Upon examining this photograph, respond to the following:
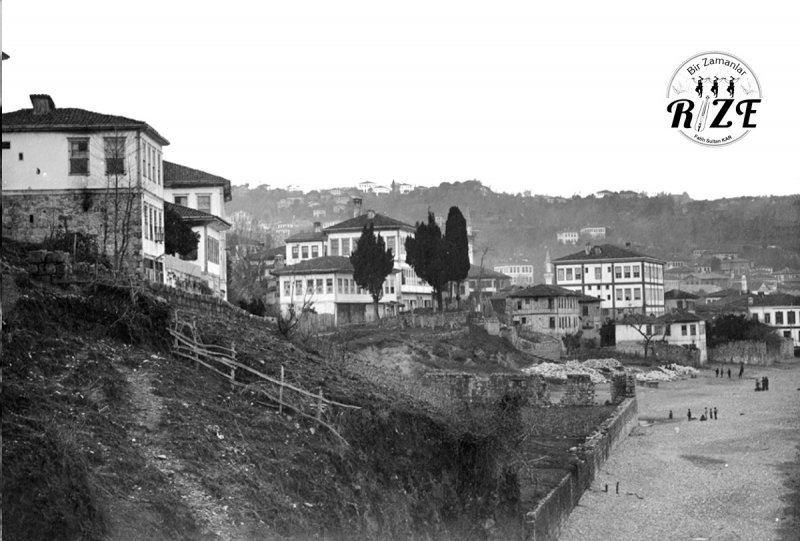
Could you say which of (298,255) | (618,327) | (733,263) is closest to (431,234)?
(618,327)

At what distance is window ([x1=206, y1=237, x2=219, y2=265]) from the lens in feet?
143

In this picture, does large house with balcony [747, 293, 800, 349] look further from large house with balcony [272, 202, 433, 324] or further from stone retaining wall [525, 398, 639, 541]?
stone retaining wall [525, 398, 639, 541]

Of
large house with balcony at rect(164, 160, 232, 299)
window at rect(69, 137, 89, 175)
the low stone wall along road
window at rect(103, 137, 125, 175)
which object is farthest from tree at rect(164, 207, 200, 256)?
the low stone wall along road

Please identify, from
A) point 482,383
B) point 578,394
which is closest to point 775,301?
point 578,394

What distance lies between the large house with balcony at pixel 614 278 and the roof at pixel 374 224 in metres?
26.0

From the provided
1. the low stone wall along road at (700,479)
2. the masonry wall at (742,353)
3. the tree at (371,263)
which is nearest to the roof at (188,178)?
the tree at (371,263)

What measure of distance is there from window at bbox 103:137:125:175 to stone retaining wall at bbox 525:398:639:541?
15022mm

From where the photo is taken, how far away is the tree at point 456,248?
65.3m

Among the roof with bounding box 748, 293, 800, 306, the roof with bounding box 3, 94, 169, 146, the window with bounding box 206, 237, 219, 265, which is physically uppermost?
the roof with bounding box 3, 94, 169, 146

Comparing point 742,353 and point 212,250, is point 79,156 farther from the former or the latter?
point 742,353

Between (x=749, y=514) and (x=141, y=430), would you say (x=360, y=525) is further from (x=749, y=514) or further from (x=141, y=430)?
(x=749, y=514)

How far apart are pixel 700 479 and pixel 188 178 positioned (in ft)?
81.2

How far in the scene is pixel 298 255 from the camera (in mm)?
88875

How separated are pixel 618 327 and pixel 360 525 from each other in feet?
216
